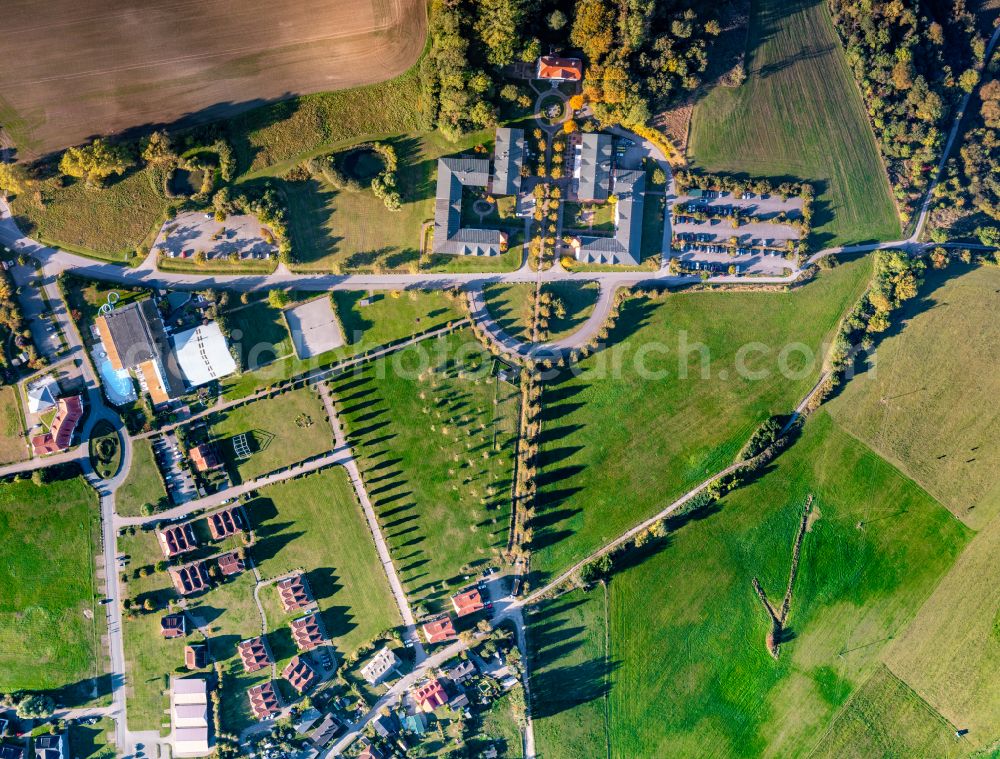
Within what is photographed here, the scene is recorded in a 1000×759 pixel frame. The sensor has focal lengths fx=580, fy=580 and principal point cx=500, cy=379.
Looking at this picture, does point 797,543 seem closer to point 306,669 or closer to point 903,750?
point 903,750

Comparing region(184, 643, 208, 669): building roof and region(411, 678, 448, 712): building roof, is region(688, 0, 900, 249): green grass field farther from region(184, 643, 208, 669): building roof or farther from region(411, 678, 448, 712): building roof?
region(184, 643, 208, 669): building roof

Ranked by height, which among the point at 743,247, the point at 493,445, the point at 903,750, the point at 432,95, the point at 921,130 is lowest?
the point at 903,750

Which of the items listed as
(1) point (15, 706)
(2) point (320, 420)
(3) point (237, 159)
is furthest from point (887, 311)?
(1) point (15, 706)

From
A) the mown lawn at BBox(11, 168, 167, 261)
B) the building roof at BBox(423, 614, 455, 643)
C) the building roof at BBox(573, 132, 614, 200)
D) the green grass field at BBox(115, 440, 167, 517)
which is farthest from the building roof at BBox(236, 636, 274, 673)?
the building roof at BBox(573, 132, 614, 200)

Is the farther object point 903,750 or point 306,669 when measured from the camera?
point 903,750

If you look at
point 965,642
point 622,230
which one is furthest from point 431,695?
point 965,642

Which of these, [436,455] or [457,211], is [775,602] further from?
[457,211]

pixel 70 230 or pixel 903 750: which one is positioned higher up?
pixel 70 230
